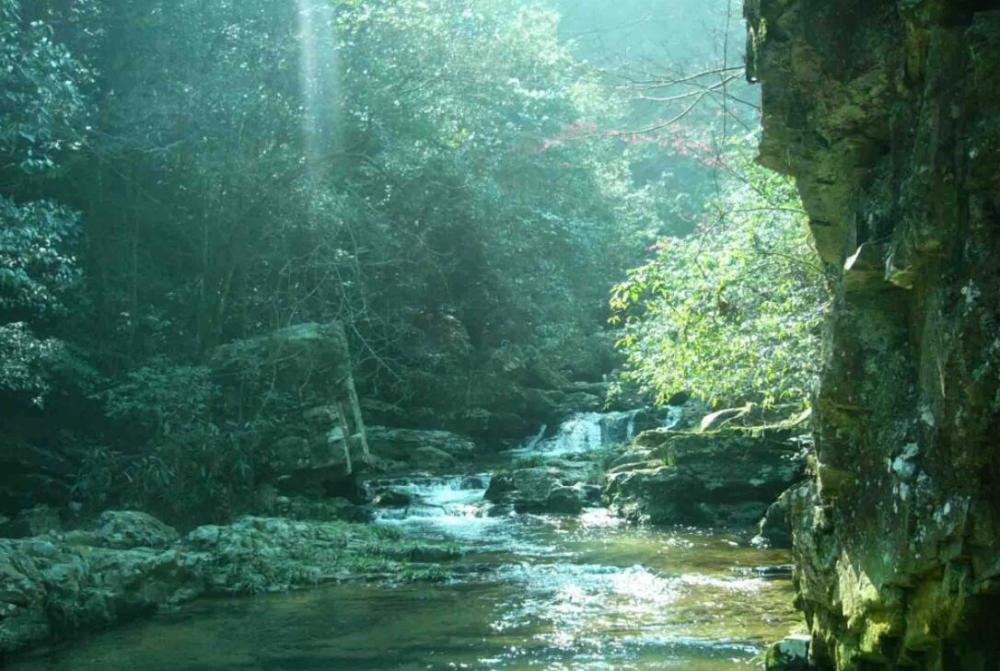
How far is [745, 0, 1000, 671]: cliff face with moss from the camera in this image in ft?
14.4

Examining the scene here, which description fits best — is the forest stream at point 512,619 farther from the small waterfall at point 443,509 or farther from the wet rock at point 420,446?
the wet rock at point 420,446

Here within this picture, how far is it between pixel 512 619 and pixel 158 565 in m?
3.23

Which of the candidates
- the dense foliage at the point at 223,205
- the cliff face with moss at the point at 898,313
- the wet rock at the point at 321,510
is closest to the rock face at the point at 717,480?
the wet rock at the point at 321,510

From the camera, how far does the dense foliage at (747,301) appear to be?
10.4 m

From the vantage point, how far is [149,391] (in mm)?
13688

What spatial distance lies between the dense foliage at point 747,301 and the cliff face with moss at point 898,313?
Answer: 4.16 meters

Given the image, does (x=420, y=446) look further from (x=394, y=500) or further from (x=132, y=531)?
(x=132, y=531)

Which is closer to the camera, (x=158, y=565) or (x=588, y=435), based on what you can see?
(x=158, y=565)

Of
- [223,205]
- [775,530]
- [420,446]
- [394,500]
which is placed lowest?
[775,530]

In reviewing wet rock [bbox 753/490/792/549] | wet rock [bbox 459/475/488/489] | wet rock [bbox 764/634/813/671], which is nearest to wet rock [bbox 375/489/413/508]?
wet rock [bbox 459/475/488/489]

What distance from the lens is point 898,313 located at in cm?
528

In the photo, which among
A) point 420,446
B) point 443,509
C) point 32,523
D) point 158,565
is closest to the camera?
point 158,565

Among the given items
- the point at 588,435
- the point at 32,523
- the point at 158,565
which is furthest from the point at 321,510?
the point at 588,435

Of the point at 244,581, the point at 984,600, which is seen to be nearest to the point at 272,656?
the point at 244,581
